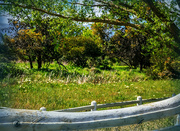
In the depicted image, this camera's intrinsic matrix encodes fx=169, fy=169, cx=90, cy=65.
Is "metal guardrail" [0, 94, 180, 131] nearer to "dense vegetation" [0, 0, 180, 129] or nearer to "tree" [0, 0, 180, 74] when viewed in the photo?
"dense vegetation" [0, 0, 180, 129]

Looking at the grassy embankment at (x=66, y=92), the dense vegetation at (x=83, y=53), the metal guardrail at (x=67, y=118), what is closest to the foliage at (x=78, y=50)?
the dense vegetation at (x=83, y=53)

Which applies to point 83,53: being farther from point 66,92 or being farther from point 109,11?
point 109,11

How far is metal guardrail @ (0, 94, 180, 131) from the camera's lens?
50 cm

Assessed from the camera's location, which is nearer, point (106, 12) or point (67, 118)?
point (67, 118)

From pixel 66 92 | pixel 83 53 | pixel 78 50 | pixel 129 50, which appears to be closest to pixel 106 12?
pixel 66 92

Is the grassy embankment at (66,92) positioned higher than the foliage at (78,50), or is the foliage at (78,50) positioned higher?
the foliage at (78,50)

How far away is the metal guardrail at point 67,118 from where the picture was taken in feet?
1.63

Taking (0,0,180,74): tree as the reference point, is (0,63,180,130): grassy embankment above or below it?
below

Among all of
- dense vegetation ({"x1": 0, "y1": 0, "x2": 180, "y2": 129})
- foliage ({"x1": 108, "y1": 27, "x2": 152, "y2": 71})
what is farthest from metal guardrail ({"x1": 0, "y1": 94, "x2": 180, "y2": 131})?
foliage ({"x1": 108, "y1": 27, "x2": 152, "y2": 71})

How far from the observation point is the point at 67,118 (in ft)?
1.74

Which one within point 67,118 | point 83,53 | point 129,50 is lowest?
point 67,118

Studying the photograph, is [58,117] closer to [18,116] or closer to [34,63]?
[18,116]

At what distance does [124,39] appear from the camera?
27.5 feet

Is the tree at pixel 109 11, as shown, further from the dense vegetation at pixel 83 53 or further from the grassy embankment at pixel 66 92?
the grassy embankment at pixel 66 92
